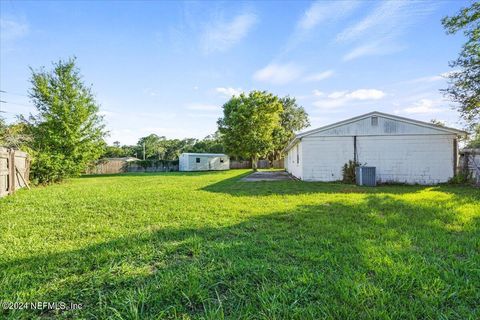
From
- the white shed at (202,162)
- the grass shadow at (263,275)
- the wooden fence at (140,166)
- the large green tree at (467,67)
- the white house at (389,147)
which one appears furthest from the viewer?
the white shed at (202,162)

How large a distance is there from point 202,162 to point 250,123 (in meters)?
8.43

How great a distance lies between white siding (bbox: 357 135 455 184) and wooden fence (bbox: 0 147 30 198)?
45.5 feet

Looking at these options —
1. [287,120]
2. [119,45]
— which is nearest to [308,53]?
[119,45]

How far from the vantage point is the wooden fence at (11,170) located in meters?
7.52

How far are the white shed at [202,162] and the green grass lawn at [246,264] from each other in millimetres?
24013

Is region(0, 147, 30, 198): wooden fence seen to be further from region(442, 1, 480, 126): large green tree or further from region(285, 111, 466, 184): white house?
region(442, 1, 480, 126): large green tree

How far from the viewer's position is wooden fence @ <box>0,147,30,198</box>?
752cm

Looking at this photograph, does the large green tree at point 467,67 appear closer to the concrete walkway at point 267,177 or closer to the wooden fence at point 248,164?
the concrete walkway at point 267,177

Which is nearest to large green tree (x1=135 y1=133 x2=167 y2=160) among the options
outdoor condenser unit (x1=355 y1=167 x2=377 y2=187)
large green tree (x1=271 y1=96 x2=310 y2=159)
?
large green tree (x1=271 y1=96 x2=310 y2=159)

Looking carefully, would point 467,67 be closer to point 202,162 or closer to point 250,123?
point 250,123

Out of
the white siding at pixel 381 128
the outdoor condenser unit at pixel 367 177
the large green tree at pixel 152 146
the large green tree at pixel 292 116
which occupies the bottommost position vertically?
the outdoor condenser unit at pixel 367 177

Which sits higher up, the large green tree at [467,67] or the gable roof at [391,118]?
the large green tree at [467,67]

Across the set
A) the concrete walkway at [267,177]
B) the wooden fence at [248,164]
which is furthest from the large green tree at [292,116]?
the concrete walkway at [267,177]

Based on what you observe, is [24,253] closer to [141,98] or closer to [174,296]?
[174,296]
